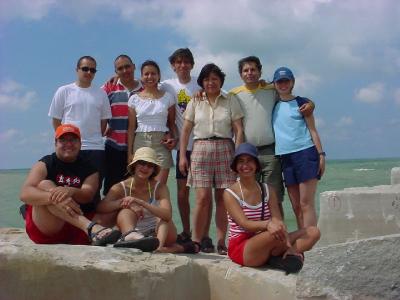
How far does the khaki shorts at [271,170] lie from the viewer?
4.82 meters

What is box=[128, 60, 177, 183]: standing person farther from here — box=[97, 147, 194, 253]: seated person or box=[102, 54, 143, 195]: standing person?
box=[97, 147, 194, 253]: seated person

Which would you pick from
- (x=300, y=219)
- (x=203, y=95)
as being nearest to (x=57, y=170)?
(x=203, y=95)

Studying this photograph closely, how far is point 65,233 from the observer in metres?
4.24

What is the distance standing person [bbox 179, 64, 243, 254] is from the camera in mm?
4816

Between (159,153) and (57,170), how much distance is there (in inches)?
46.8

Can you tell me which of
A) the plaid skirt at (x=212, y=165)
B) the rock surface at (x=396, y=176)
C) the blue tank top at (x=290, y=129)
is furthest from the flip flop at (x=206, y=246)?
the rock surface at (x=396, y=176)

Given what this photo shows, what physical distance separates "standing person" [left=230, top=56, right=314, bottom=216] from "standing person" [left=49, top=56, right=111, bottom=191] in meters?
1.31

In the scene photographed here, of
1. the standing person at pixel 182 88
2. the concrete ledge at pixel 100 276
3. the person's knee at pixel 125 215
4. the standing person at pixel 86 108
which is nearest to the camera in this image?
the concrete ledge at pixel 100 276

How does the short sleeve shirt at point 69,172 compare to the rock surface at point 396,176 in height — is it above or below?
above

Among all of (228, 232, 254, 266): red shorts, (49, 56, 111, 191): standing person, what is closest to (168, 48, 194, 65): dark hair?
(49, 56, 111, 191): standing person

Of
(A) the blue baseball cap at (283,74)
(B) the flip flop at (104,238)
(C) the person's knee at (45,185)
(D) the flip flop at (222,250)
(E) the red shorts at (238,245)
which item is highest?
(A) the blue baseball cap at (283,74)

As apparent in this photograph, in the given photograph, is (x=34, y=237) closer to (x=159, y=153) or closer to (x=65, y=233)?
(x=65, y=233)

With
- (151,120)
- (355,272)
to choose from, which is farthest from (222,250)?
(355,272)

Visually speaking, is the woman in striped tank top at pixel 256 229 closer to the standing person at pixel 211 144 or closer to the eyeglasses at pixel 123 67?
the standing person at pixel 211 144
